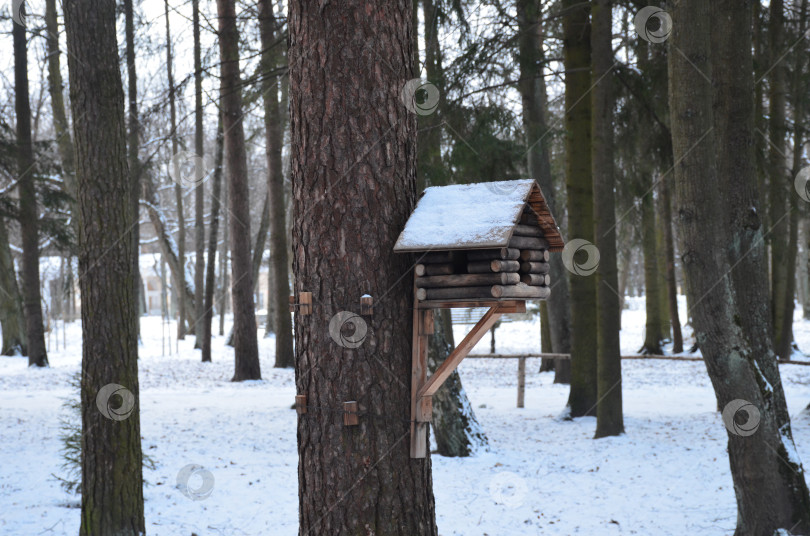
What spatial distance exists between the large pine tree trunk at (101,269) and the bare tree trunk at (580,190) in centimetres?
702

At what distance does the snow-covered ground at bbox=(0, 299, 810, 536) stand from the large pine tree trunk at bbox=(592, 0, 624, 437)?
494mm

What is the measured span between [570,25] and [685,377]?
30.0 ft

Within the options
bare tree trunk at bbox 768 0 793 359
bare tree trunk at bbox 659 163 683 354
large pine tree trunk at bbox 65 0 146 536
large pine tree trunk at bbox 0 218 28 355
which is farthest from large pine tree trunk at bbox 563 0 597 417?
large pine tree trunk at bbox 0 218 28 355

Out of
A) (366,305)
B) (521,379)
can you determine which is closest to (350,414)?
(366,305)

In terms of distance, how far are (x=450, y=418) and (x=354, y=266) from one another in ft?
18.4

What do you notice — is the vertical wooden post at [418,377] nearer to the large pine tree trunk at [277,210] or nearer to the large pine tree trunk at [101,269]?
the large pine tree trunk at [101,269]

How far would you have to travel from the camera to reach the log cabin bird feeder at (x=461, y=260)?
10.1ft

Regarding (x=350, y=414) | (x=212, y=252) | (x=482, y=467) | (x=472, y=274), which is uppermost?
(x=212, y=252)

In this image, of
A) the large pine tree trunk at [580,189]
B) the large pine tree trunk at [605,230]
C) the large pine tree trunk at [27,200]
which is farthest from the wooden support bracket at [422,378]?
the large pine tree trunk at [27,200]

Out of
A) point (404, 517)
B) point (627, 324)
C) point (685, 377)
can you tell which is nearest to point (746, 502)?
point (404, 517)

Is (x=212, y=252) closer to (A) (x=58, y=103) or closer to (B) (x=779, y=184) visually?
(A) (x=58, y=103)

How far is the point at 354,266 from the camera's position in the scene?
10.5 feet

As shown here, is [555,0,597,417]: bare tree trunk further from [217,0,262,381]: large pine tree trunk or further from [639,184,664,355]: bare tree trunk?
[217,0,262,381]: large pine tree trunk

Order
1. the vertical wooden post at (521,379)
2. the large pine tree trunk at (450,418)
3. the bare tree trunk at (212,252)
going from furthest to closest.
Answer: the bare tree trunk at (212,252)
the vertical wooden post at (521,379)
the large pine tree trunk at (450,418)
